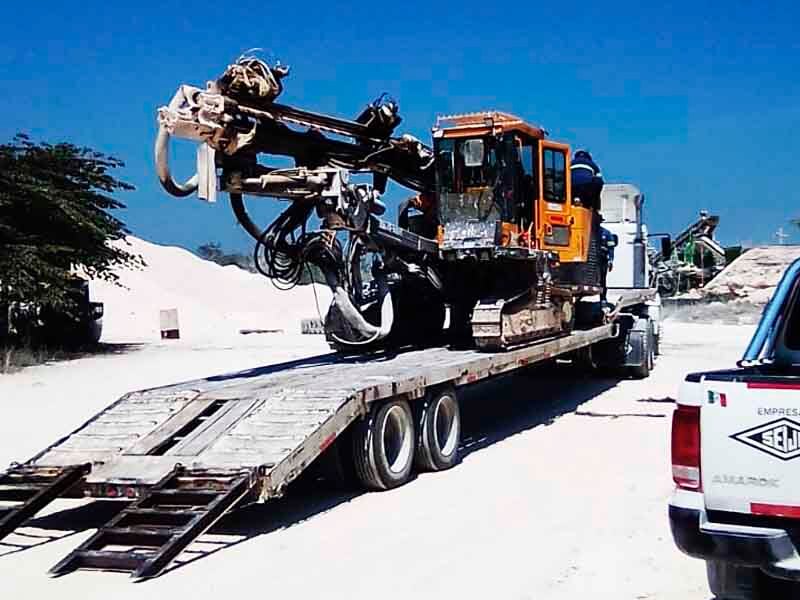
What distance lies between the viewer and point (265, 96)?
10.3m

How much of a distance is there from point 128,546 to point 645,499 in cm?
439

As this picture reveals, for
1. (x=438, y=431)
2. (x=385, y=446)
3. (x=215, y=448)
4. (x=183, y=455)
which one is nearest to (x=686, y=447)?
(x=215, y=448)

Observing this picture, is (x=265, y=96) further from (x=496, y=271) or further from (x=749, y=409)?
(x=749, y=409)

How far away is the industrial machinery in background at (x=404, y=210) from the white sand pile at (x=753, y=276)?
23182 mm

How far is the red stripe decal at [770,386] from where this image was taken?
4539 millimetres

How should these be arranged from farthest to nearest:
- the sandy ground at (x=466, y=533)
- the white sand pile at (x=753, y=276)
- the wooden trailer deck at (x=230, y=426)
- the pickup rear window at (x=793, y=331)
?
the white sand pile at (x=753, y=276), the wooden trailer deck at (x=230, y=426), the sandy ground at (x=466, y=533), the pickup rear window at (x=793, y=331)

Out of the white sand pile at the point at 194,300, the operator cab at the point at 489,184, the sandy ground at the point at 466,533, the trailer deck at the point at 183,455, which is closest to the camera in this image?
the sandy ground at the point at 466,533

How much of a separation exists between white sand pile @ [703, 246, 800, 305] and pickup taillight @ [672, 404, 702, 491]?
108ft

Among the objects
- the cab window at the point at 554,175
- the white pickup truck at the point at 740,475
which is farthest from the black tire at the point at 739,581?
the cab window at the point at 554,175

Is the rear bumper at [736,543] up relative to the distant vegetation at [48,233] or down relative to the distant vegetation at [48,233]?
down

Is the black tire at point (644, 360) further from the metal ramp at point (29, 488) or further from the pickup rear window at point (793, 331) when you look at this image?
the metal ramp at point (29, 488)

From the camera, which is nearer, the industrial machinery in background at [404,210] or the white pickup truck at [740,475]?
the white pickup truck at [740,475]

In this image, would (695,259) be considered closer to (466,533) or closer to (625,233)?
(625,233)

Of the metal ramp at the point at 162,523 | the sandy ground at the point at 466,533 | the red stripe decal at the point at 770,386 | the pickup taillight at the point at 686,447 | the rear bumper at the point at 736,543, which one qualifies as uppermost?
the red stripe decal at the point at 770,386
